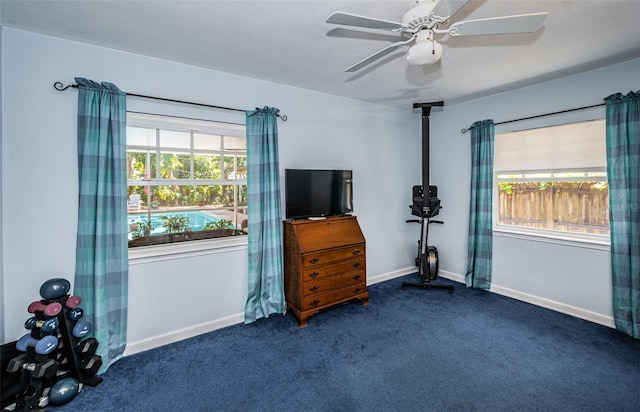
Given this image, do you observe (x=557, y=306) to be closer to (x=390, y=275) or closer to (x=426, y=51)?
(x=390, y=275)

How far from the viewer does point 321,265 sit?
9.44 ft

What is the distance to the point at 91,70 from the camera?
7.07 ft

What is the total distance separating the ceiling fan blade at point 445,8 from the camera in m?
1.25

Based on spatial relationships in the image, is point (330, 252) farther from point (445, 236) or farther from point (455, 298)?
point (445, 236)

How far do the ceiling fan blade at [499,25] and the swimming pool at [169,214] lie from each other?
2571mm

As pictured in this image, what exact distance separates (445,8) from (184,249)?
2.65m

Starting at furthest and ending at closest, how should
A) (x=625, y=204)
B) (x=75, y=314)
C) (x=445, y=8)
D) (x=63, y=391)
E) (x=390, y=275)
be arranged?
(x=390, y=275)
(x=625, y=204)
(x=75, y=314)
(x=63, y=391)
(x=445, y=8)

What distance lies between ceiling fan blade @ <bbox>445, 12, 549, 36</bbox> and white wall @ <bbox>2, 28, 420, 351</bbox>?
78.0 inches

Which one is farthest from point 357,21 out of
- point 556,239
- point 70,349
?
point 556,239

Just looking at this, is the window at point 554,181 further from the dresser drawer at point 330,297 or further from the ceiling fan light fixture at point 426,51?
the ceiling fan light fixture at point 426,51

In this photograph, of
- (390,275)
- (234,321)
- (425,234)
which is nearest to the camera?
(234,321)

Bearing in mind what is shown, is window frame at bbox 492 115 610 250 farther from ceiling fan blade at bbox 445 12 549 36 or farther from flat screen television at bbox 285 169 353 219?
ceiling fan blade at bbox 445 12 549 36

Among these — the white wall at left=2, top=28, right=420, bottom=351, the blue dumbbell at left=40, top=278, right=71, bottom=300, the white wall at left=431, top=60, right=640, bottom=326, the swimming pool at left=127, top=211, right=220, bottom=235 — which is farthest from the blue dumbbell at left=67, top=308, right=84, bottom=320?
the white wall at left=431, top=60, right=640, bottom=326

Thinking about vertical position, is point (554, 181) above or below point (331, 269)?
above
